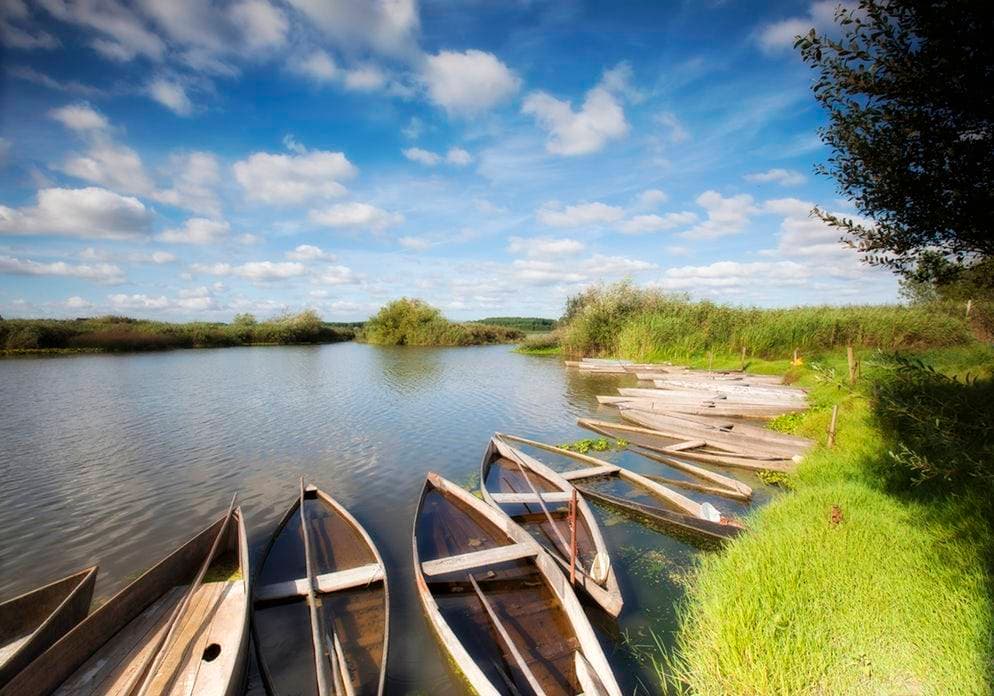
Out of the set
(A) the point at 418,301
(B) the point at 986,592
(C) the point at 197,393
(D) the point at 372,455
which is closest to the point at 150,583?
(D) the point at 372,455

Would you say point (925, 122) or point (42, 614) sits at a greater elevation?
point (925, 122)

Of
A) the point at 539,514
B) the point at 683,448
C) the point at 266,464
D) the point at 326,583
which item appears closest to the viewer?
the point at 326,583

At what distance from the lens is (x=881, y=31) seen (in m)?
5.16

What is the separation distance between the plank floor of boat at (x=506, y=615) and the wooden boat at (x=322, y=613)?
102cm

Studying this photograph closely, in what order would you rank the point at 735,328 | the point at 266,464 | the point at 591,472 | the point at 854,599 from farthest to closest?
1. the point at 735,328
2. the point at 266,464
3. the point at 591,472
4. the point at 854,599

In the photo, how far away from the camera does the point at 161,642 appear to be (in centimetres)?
492

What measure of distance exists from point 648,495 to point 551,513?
9.24 feet

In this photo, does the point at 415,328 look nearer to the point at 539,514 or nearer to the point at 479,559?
the point at 539,514

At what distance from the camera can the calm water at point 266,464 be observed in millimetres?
7148

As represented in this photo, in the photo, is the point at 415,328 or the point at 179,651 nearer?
the point at 179,651

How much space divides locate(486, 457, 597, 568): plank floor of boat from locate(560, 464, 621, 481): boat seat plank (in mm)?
658

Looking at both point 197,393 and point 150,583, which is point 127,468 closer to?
point 150,583

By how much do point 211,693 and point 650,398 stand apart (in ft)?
63.2

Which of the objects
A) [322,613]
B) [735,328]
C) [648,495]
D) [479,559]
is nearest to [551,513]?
[648,495]
